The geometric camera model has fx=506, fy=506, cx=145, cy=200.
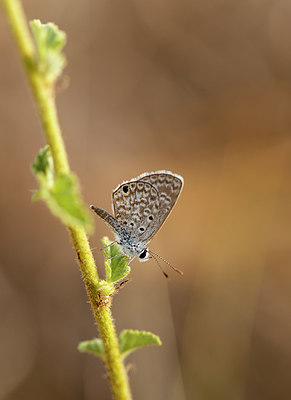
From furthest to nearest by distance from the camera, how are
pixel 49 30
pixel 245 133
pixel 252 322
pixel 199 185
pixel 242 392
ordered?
pixel 245 133, pixel 199 185, pixel 252 322, pixel 242 392, pixel 49 30

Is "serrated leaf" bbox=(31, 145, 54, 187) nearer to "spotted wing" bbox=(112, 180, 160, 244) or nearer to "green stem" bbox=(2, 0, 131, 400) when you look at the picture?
"green stem" bbox=(2, 0, 131, 400)

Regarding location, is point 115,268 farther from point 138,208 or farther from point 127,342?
point 138,208

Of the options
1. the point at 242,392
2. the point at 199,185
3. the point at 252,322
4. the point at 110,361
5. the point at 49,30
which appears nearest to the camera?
the point at 49,30

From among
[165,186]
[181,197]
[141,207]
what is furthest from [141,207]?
[181,197]

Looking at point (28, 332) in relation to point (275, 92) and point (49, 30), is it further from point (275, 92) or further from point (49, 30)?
point (275, 92)

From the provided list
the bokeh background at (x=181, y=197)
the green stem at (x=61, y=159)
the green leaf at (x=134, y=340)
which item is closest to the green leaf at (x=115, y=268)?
the green stem at (x=61, y=159)

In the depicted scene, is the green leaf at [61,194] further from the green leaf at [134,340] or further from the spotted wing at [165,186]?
the spotted wing at [165,186]

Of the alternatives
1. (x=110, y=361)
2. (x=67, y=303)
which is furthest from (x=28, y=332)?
(x=110, y=361)

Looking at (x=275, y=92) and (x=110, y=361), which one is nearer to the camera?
(x=110, y=361)
